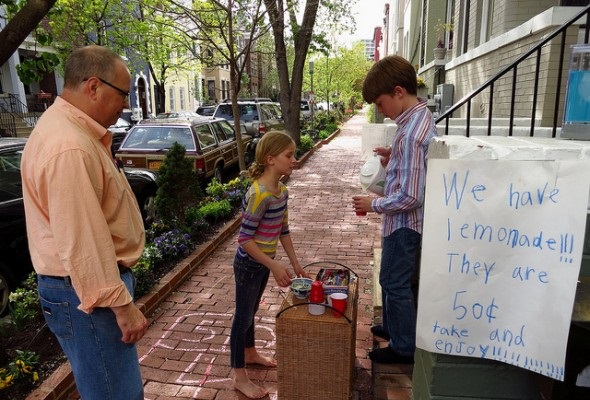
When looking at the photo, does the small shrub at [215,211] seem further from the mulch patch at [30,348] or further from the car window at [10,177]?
the mulch patch at [30,348]

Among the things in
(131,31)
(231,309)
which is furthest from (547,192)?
(131,31)

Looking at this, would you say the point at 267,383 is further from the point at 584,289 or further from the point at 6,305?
the point at 6,305

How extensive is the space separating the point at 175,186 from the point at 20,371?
3164 millimetres

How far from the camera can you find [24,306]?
12.1 ft

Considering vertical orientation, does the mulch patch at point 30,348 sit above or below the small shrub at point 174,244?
below

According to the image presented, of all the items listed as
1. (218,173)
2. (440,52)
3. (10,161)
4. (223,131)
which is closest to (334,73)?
(440,52)

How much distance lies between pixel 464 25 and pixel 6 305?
903 centimetres

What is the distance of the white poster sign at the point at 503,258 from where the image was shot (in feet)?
4.87

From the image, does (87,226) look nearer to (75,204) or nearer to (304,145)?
(75,204)

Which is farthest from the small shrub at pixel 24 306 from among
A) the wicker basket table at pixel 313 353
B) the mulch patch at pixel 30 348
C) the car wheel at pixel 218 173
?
the car wheel at pixel 218 173

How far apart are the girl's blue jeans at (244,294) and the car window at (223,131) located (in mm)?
7730

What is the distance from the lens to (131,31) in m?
17.3

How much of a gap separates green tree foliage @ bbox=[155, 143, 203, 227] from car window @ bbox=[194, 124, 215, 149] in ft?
10.3

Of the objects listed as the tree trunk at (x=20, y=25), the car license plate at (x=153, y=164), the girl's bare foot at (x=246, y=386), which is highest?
the tree trunk at (x=20, y=25)
